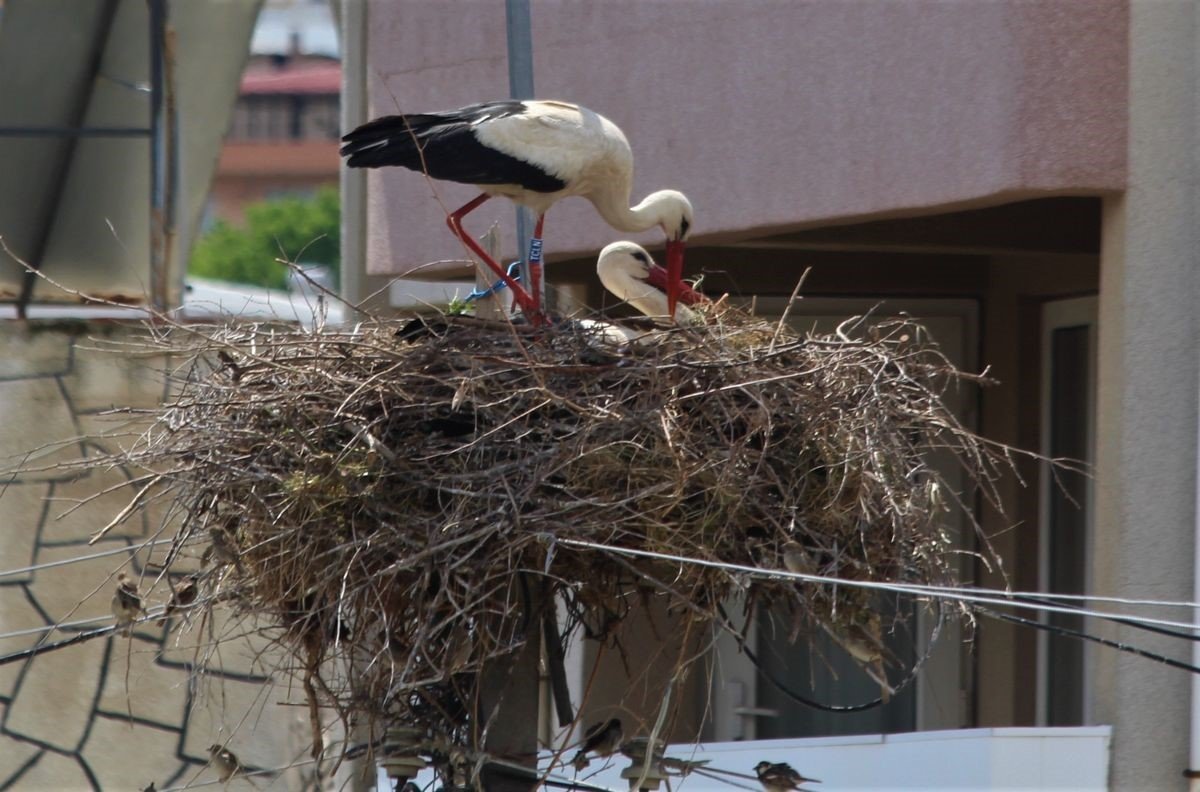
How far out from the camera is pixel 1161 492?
6.11 m

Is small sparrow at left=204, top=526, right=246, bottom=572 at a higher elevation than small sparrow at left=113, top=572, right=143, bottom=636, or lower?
higher

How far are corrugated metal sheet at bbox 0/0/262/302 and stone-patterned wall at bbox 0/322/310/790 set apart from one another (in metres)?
0.72

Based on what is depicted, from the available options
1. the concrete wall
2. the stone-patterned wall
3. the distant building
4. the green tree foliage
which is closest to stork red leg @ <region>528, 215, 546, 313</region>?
the concrete wall

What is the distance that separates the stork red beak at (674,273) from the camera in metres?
6.28

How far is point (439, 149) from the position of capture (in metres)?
5.59

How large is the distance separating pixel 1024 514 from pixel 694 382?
430 centimetres

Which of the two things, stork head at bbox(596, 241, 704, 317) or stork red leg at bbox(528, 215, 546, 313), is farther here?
stork head at bbox(596, 241, 704, 317)

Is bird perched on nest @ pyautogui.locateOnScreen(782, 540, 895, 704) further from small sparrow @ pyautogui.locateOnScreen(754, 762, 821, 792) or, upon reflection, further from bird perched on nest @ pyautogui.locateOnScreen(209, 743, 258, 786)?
bird perched on nest @ pyautogui.locateOnScreen(209, 743, 258, 786)

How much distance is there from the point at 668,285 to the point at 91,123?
13.9ft

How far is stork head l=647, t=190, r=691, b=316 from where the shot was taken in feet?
20.7

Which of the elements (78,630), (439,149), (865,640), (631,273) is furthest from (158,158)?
(865,640)

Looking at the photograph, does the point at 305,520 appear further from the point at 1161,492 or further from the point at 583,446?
the point at 1161,492

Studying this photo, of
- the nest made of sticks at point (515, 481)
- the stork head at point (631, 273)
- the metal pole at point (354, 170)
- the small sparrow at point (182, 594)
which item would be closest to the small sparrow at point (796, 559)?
the nest made of sticks at point (515, 481)

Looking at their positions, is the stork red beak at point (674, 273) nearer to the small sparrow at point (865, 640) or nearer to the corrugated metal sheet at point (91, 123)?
the small sparrow at point (865, 640)
